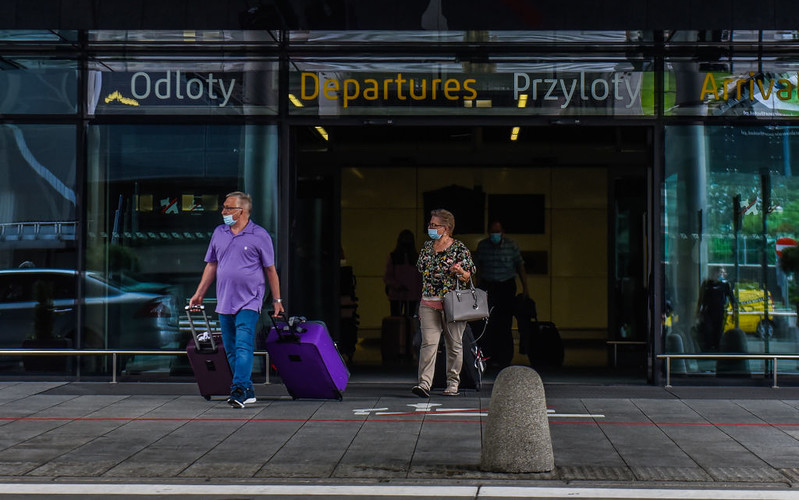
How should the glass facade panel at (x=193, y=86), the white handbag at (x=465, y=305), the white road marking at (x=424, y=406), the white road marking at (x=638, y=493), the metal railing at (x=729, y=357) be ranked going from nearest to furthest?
the white road marking at (x=638, y=493) → the white road marking at (x=424, y=406) → the white handbag at (x=465, y=305) → the metal railing at (x=729, y=357) → the glass facade panel at (x=193, y=86)

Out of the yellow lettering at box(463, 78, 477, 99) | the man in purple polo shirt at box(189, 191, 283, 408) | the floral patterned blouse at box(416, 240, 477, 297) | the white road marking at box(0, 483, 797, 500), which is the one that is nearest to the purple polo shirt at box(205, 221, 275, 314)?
the man in purple polo shirt at box(189, 191, 283, 408)

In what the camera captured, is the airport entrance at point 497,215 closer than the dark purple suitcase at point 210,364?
No

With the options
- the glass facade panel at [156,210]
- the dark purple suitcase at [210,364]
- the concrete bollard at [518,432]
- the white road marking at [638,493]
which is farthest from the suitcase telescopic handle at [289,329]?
the white road marking at [638,493]

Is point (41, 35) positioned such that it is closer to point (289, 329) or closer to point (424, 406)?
point (289, 329)

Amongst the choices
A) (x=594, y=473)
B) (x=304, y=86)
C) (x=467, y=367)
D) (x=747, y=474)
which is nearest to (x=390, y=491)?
(x=594, y=473)

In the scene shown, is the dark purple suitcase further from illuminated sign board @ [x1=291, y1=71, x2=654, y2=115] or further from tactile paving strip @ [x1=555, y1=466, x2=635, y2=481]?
tactile paving strip @ [x1=555, y1=466, x2=635, y2=481]

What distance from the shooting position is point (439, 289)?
33.6 feet

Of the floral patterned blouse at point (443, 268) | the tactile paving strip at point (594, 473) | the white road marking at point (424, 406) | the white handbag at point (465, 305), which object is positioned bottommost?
the tactile paving strip at point (594, 473)

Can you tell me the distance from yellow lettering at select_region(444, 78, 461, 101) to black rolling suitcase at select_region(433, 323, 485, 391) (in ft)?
7.88

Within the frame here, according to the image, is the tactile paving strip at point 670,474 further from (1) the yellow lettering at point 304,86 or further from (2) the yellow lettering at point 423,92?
(1) the yellow lettering at point 304,86

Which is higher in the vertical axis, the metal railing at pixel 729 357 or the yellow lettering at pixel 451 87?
the yellow lettering at pixel 451 87

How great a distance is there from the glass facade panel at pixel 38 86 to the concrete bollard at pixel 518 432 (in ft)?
22.1

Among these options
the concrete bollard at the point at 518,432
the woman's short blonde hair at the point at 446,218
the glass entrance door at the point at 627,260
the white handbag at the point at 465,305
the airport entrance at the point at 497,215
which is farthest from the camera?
the glass entrance door at the point at 627,260

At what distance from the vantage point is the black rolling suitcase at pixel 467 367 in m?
10.6
